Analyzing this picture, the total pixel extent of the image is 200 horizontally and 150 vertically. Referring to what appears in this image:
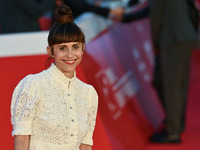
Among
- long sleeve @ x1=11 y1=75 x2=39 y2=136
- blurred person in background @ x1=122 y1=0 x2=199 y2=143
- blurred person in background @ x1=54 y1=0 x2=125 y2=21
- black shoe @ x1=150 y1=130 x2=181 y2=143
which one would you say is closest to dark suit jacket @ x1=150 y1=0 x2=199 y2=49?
blurred person in background @ x1=122 y1=0 x2=199 y2=143

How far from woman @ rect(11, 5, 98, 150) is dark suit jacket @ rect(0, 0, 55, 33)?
7.92 feet

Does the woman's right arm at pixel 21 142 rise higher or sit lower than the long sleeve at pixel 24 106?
lower

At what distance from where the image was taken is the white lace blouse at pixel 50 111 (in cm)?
233

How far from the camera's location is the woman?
7.64 feet

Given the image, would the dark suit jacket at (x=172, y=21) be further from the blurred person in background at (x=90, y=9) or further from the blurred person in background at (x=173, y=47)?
the blurred person in background at (x=90, y=9)

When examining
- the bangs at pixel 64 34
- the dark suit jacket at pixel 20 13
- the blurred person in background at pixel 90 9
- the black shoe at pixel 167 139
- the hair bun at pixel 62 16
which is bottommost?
the black shoe at pixel 167 139

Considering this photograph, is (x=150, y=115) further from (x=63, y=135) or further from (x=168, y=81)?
(x=63, y=135)

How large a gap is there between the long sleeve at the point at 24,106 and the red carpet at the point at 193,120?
3.29 metres

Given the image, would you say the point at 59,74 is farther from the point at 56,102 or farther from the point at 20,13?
the point at 20,13

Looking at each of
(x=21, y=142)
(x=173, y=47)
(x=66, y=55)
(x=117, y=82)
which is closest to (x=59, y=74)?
(x=66, y=55)

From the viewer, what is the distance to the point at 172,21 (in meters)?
5.47

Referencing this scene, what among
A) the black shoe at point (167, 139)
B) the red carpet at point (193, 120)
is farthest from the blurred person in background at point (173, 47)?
the red carpet at point (193, 120)

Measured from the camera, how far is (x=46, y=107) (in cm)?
235

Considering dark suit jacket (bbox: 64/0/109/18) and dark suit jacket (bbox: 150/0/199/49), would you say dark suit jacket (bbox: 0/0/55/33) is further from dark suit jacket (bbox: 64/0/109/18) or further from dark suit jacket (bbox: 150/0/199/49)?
dark suit jacket (bbox: 150/0/199/49)
